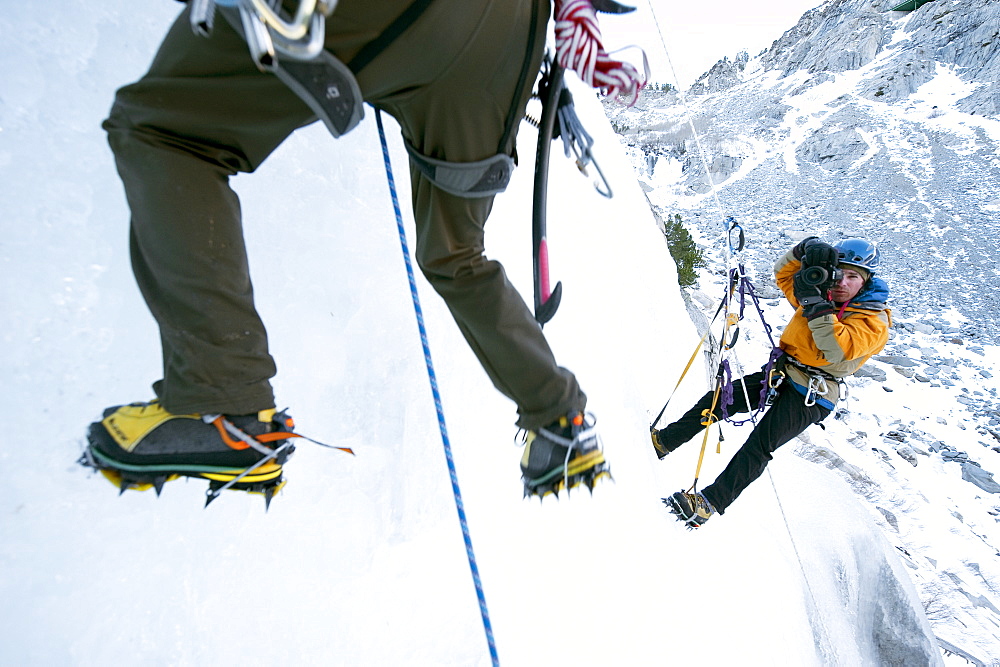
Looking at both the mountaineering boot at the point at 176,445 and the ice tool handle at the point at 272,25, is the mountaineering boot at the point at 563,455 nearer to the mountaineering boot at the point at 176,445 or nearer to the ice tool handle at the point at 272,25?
the mountaineering boot at the point at 176,445

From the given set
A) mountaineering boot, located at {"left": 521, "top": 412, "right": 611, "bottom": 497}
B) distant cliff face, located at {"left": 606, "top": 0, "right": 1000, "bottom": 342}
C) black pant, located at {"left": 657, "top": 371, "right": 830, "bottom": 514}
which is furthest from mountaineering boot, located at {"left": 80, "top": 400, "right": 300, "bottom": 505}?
distant cliff face, located at {"left": 606, "top": 0, "right": 1000, "bottom": 342}

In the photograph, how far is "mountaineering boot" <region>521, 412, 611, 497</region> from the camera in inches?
42.1

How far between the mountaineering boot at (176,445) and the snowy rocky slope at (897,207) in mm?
2282

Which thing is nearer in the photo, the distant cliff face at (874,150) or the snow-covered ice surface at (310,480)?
the snow-covered ice surface at (310,480)

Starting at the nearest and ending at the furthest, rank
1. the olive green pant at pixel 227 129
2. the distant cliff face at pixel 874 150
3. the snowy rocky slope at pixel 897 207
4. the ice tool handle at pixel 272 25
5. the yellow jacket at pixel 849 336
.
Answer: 1. the ice tool handle at pixel 272 25
2. the olive green pant at pixel 227 129
3. the yellow jacket at pixel 849 336
4. the snowy rocky slope at pixel 897 207
5. the distant cliff face at pixel 874 150

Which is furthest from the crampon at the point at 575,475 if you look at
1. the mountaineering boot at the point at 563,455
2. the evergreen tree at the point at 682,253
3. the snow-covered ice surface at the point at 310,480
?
the evergreen tree at the point at 682,253

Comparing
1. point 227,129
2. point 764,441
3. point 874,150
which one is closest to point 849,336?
point 764,441

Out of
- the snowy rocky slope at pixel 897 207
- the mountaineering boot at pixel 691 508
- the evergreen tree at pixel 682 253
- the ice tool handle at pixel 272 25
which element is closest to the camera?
the ice tool handle at pixel 272 25

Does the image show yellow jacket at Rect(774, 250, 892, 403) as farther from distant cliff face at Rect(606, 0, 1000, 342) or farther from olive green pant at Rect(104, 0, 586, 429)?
distant cliff face at Rect(606, 0, 1000, 342)

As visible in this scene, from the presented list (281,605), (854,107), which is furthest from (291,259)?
(854,107)

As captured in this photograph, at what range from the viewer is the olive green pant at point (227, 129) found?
73 centimetres

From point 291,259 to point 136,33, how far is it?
0.73m

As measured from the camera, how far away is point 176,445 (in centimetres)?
78

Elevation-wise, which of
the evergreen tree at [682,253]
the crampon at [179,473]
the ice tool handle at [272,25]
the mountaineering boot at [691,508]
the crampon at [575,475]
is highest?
the evergreen tree at [682,253]
